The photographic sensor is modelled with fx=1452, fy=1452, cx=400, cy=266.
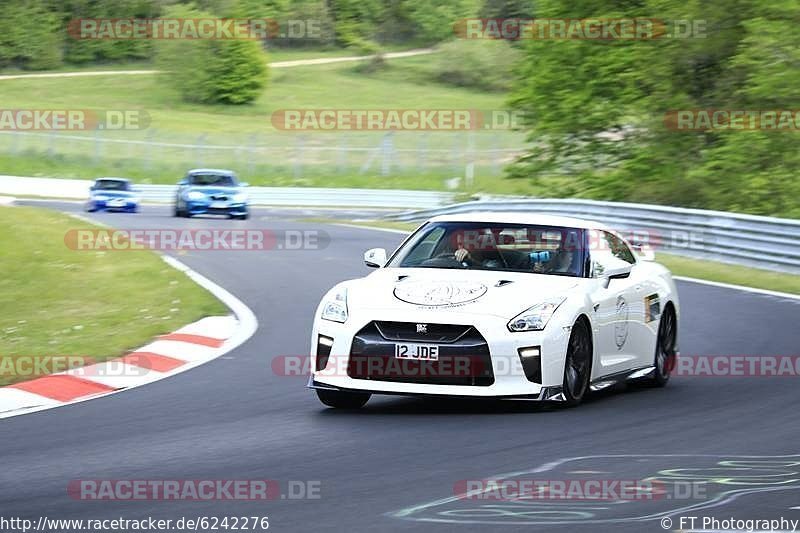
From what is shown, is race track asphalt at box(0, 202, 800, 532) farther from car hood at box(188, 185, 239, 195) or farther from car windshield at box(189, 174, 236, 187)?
car windshield at box(189, 174, 236, 187)

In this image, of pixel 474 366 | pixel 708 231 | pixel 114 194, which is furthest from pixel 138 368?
pixel 114 194

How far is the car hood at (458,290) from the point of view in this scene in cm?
927

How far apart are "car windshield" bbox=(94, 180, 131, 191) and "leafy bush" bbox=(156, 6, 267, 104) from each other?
47.6m

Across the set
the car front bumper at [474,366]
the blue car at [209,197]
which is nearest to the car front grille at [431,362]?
the car front bumper at [474,366]

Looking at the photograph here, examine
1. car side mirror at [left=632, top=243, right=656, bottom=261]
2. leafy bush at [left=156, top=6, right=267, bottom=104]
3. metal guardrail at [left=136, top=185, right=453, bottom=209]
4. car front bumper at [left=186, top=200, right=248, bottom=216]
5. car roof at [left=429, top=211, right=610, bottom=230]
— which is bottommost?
metal guardrail at [left=136, top=185, right=453, bottom=209]

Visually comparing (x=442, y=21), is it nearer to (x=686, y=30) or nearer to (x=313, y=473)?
(x=686, y=30)

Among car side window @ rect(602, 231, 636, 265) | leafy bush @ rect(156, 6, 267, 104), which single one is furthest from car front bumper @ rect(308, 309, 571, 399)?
leafy bush @ rect(156, 6, 267, 104)

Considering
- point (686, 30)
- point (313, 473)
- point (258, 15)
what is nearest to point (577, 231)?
point (313, 473)

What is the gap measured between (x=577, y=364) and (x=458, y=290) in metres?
0.98

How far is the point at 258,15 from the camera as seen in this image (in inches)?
4119

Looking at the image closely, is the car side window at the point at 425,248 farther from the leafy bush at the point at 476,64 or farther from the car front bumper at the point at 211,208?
the leafy bush at the point at 476,64

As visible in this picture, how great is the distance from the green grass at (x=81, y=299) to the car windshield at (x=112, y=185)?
1778 cm

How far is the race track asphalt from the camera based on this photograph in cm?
638

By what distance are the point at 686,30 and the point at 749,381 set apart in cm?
2152
